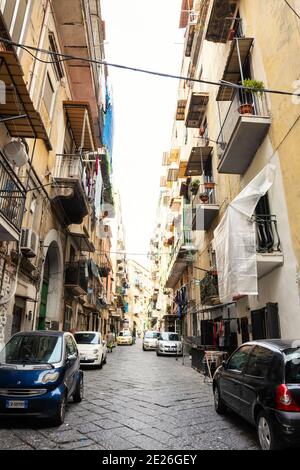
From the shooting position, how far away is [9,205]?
842 cm

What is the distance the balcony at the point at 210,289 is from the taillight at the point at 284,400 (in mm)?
9450

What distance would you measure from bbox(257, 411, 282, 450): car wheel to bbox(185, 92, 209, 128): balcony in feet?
51.4

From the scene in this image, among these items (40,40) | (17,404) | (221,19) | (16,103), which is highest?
(221,19)

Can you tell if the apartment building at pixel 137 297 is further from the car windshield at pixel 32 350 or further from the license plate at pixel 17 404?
the license plate at pixel 17 404

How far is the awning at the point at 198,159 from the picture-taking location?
16438mm

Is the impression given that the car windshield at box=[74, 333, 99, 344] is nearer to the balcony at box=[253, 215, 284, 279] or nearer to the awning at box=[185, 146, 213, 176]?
the balcony at box=[253, 215, 284, 279]

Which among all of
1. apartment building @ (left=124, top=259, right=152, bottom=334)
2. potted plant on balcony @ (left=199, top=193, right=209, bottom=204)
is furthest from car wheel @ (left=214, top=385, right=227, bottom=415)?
apartment building @ (left=124, top=259, right=152, bottom=334)

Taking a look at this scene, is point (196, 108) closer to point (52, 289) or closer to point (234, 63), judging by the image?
point (234, 63)

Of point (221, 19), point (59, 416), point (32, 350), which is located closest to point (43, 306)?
point (32, 350)

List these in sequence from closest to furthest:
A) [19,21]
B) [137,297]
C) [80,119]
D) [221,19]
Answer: [19,21], [221,19], [80,119], [137,297]

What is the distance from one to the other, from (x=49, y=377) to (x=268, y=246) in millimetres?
6070

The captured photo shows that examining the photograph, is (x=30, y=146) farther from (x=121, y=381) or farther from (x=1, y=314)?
(x=121, y=381)

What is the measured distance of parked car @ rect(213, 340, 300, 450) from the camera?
3.91 meters

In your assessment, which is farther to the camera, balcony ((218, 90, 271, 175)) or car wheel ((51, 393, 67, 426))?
balcony ((218, 90, 271, 175))
